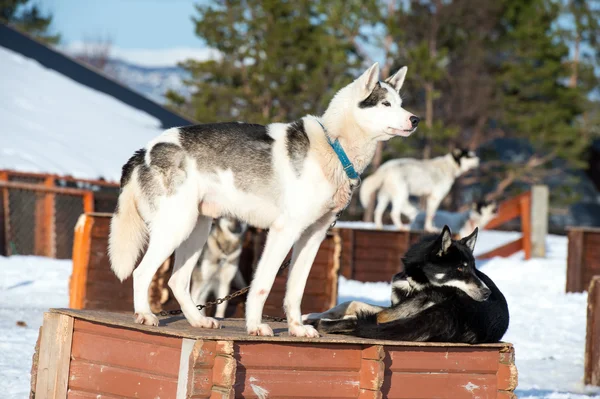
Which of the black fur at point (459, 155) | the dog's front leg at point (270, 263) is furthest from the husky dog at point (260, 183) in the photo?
the black fur at point (459, 155)

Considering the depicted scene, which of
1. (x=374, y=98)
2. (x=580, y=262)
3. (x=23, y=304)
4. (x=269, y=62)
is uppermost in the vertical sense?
(x=269, y=62)

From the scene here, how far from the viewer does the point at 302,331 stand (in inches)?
166

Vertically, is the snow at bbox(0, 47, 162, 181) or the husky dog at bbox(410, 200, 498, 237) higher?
the snow at bbox(0, 47, 162, 181)

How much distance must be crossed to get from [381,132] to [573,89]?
2436cm

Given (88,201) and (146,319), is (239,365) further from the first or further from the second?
(88,201)

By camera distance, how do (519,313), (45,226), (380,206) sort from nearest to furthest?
(519,313), (380,206), (45,226)

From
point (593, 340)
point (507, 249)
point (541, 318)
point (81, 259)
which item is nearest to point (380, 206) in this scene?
point (507, 249)

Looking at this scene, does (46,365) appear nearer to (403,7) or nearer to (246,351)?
(246,351)

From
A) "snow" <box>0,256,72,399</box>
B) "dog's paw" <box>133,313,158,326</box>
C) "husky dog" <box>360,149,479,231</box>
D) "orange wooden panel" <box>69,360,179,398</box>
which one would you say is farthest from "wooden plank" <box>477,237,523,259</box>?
"orange wooden panel" <box>69,360,179,398</box>

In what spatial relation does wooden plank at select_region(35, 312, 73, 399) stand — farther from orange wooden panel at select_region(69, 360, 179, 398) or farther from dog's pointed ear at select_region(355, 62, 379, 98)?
dog's pointed ear at select_region(355, 62, 379, 98)

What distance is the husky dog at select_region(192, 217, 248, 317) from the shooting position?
8938mm

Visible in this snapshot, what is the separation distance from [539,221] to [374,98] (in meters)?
11.6

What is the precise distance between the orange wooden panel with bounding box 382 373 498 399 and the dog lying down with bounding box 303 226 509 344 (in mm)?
192

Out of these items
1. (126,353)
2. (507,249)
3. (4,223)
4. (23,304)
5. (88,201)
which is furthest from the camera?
(507,249)
